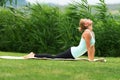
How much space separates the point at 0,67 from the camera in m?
9.12

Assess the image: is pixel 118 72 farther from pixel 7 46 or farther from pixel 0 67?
pixel 7 46

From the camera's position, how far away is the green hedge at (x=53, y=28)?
15.9 metres

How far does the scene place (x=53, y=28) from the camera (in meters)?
16.7

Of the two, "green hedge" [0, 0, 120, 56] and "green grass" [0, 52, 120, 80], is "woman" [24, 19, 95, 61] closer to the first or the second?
"green grass" [0, 52, 120, 80]

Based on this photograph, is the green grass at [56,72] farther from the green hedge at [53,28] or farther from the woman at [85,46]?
the green hedge at [53,28]

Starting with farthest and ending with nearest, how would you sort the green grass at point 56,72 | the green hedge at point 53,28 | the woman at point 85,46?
the green hedge at point 53,28, the woman at point 85,46, the green grass at point 56,72

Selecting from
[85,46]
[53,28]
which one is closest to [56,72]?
[85,46]

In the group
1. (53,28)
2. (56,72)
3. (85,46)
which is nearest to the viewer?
(56,72)

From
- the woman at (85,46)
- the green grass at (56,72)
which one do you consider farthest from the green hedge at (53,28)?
the green grass at (56,72)

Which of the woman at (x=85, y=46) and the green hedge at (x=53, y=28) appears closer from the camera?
the woman at (x=85, y=46)

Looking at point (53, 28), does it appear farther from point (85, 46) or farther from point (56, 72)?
point (56, 72)

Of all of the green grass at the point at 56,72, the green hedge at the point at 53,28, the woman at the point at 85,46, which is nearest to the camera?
the green grass at the point at 56,72

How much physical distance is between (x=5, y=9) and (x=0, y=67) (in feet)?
29.7

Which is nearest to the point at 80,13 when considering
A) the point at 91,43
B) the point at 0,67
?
the point at 91,43
